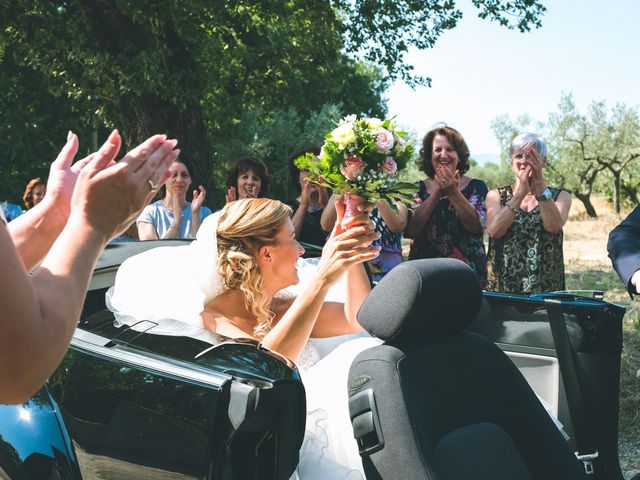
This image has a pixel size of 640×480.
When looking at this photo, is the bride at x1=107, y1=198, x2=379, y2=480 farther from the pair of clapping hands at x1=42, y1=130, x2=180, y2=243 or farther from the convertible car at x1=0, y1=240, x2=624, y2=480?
the pair of clapping hands at x1=42, y1=130, x2=180, y2=243

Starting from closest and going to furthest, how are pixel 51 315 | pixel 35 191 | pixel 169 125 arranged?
pixel 51 315, pixel 35 191, pixel 169 125

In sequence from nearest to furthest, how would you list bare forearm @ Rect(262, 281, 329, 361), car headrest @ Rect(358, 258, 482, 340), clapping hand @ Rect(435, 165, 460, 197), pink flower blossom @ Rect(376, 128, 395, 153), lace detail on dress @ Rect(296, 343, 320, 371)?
1. car headrest @ Rect(358, 258, 482, 340)
2. bare forearm @ Rect(262, 281, 329, 361)
3. lace detail on dress @ Rect(296, 343, 320, 371)
4. pink flower blossom @ Rect(376, 128, 395, 153)
5. clapping hand @ Rect(435, 165, 460, 197)

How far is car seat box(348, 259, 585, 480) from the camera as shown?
208 cm

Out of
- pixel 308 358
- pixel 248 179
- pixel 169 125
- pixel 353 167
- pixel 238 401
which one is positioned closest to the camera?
pixel 238 401

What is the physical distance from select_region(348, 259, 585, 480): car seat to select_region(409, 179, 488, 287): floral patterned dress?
7.73 feet

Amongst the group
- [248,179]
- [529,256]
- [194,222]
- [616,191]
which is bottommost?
[616,191]

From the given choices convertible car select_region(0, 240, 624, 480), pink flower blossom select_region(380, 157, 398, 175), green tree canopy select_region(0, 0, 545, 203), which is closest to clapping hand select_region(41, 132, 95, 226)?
convertible car select_region(0, 240, 624, 480)

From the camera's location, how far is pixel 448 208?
16.0 ft

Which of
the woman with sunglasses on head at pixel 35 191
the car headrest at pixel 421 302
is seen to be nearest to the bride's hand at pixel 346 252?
the car headrest at pixel 421 302

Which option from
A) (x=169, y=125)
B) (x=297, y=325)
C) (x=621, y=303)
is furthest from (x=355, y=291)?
(x=169, y=125)

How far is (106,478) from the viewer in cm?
240

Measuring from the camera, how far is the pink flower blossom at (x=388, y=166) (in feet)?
11.1

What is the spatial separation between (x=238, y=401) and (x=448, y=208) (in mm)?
3069

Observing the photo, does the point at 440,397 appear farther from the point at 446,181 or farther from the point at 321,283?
the point at 446,181
